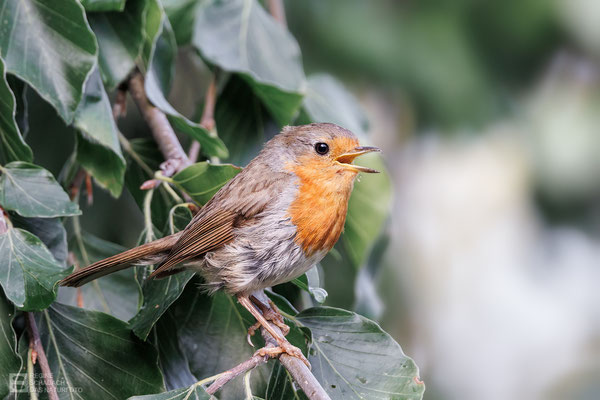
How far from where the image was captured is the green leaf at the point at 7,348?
6.41ft

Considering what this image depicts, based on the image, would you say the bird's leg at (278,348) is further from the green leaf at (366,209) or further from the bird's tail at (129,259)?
the green leaf at (366,209)

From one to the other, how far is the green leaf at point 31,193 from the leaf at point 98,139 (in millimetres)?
203

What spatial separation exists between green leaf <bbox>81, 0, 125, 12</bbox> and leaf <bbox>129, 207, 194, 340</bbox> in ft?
2.66

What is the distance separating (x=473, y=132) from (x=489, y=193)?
5.00ft

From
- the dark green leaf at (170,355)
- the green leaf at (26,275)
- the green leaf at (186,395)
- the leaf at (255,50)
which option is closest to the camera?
the green leaf at (186,395)

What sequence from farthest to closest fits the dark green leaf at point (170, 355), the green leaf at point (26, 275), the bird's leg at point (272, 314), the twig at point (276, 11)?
the twig at point (276, 11), the dark green leaf at point (170, 355), the bird's leg at point (272, 314), the green leaf at point (26, 275)

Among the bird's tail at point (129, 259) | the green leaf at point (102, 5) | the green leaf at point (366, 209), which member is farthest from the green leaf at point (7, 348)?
the green leaf at point (366, 209)

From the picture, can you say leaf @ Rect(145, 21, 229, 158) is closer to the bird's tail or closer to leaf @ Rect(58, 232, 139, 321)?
the bird's tail

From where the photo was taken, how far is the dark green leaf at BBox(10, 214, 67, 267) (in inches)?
88.4

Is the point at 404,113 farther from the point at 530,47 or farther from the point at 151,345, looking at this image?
the point at 151,345

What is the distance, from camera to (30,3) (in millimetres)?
2225

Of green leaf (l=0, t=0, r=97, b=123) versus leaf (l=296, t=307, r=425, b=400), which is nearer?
leaf (l=296, t=307, r=425, b=400)

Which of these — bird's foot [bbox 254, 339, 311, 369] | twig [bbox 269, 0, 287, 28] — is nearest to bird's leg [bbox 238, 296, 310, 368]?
bird's foot [bbox 254, 339, 311, 369]

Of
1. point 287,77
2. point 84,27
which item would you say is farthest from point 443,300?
point 84,27
